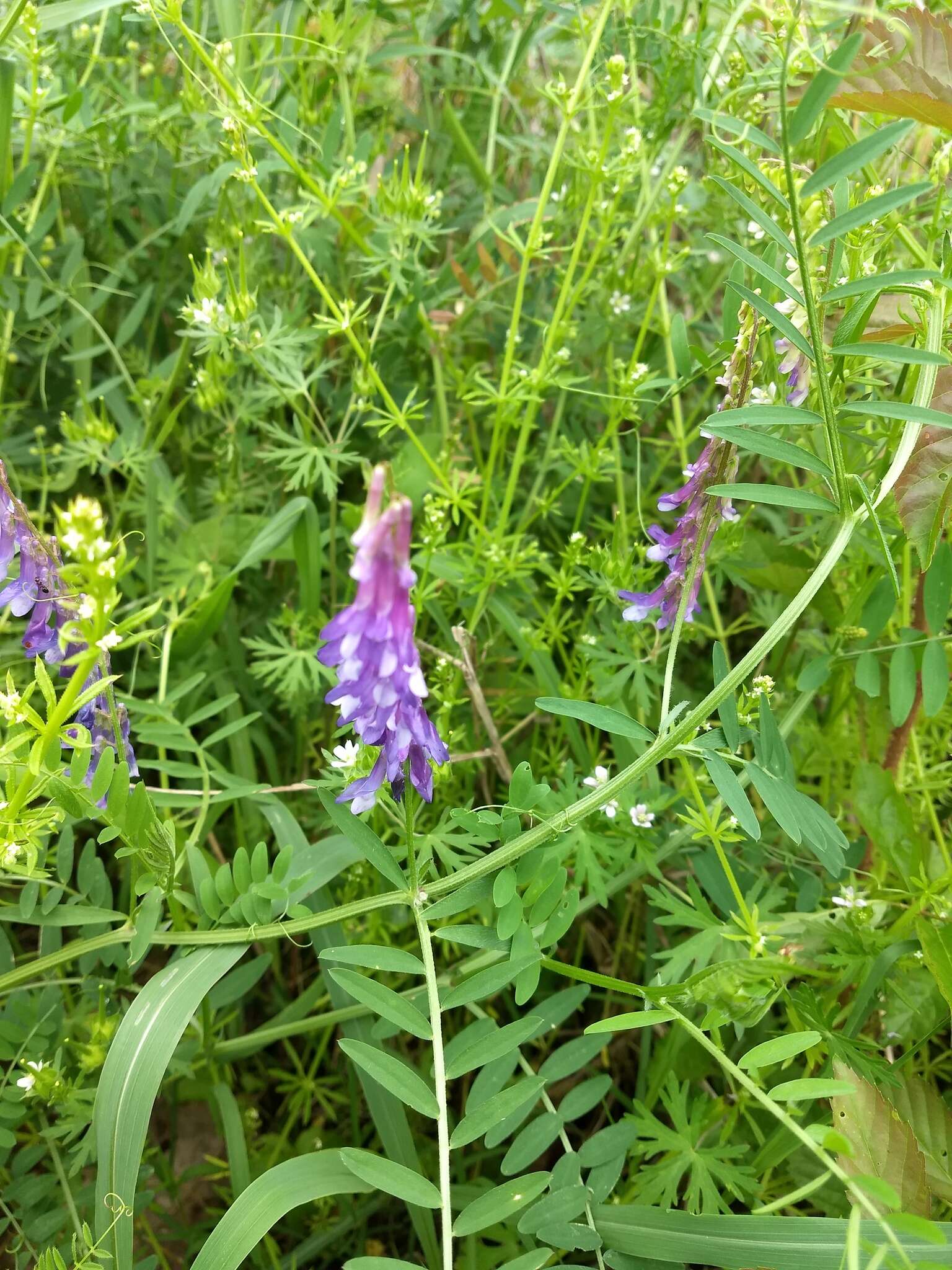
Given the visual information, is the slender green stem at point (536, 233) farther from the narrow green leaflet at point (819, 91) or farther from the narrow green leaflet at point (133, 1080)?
the narrow green leaflet at point (133, 1080)

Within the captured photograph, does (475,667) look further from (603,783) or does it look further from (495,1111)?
(495,1111)

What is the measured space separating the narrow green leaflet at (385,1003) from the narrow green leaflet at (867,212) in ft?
2.64

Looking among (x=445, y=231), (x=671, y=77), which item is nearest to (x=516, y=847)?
(x=445, y=231)

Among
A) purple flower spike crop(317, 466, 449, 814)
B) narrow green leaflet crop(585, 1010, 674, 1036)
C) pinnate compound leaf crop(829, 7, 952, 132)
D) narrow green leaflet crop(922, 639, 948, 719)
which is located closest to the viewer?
purple flower spike crop(317, 466, 449, 814)

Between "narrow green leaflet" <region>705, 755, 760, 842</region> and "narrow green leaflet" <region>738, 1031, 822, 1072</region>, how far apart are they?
0.18 metres

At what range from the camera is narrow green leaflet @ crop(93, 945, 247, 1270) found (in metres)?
0.98

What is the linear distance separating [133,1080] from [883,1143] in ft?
2.52

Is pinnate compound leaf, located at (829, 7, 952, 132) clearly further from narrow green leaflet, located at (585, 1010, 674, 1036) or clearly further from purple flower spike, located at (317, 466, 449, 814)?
narrow green leaflet, located at (585, 1010, 674, 1036)

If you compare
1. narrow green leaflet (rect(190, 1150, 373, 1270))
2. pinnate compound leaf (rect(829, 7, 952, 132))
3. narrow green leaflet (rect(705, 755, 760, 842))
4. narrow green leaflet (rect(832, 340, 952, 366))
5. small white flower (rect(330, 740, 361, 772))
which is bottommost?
narrow green leaflet (rect(190, 1150, 373, 1270))

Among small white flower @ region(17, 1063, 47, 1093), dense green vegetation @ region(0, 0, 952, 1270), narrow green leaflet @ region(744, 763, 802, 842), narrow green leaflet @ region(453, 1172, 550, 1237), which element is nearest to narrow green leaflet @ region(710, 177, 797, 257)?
dense green vegetation @ region(0, 0, 952, 1270)

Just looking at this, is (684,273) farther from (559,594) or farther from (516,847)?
(516,847)

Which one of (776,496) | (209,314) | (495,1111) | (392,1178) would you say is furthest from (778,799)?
(209,314)

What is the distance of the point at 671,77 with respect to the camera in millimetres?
1641

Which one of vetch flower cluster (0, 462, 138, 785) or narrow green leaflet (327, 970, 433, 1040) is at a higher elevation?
vetch flower cluster (0, 462, 138, 785)
